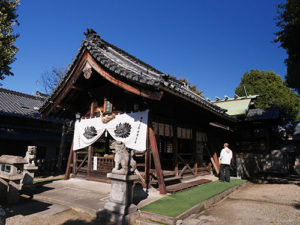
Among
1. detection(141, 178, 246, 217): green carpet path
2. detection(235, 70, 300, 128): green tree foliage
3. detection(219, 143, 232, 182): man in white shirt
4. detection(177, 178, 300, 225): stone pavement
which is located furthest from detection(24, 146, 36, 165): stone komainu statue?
detection(235, 70, 300, 128): green tree foliage

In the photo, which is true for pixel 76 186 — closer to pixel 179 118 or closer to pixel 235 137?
pixel 179 118

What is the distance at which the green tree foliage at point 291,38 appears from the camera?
921 centimetres

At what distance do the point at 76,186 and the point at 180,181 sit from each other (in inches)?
196

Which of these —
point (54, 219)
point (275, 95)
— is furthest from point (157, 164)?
point (275, 95)

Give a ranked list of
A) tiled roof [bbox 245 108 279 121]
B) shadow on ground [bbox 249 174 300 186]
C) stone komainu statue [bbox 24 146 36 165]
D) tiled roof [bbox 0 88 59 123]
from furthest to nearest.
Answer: tiled roof [bbox 0 88 59 123] → tiled roof [bbox 245 108 279 121] → shadow on ground [bbox 249 174 300 186] → stone komainu statue [bbox 24 146 36 165]

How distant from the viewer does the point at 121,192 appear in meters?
5.40

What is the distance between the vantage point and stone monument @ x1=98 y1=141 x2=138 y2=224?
5.23 m

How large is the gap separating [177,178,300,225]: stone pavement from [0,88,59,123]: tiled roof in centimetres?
1380

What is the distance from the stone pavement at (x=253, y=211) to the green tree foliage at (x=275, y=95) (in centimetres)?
2403

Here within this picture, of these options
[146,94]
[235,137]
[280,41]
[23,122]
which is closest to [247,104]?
[235,137]

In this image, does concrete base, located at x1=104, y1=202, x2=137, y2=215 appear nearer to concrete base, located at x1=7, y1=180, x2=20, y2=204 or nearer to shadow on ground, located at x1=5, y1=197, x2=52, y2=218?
shadow on ground, located at x1=5, y1=197, x2=52, y2=218

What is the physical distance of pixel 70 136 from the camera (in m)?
20.1

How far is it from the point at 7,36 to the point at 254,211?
551 inches

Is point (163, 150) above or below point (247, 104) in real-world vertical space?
below
